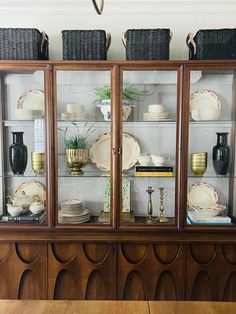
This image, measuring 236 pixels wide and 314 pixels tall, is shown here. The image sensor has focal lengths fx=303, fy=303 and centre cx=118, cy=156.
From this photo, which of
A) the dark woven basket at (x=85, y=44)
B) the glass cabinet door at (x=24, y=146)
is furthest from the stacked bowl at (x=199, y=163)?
the glass cabinet door at (x=24, y=146)

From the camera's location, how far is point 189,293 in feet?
7.28

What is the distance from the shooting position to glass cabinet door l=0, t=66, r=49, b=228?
2.31m

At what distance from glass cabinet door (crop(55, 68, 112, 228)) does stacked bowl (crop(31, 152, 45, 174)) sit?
14 cm

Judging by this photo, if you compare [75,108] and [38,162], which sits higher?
[75,108]

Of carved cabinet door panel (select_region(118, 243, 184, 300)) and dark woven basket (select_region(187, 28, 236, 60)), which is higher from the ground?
dark woven basket (select_region(187, 28, 236, 60))

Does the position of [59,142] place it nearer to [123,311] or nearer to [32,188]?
[32,188]

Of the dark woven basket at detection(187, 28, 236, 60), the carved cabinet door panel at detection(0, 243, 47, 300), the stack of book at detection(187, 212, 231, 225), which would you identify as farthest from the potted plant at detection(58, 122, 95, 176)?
the dark woven basket at detection(187, 28, 236, 60)

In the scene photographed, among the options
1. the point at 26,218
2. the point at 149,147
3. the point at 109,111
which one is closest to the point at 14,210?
the point at 26,218

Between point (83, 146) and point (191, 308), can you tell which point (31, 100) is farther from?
point (191, 308)

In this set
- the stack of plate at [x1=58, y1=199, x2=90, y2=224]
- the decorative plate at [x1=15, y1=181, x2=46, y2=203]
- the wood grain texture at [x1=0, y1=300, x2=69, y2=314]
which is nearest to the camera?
the wood grain texture at [x1=0, y1=300, x2=69, y2=314]

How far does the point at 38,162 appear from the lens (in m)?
2.35

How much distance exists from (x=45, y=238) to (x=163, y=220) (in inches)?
35.0

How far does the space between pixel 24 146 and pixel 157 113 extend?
107 cm

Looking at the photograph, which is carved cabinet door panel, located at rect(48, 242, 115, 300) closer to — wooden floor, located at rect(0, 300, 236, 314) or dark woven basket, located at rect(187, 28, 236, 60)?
wooden floor, located at rect(0, 300, 236, 314)
